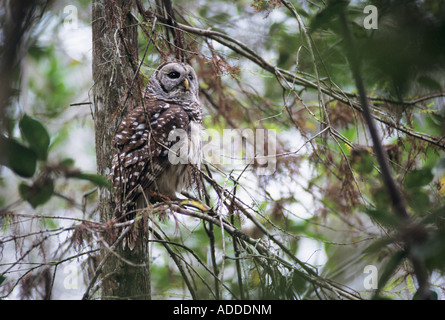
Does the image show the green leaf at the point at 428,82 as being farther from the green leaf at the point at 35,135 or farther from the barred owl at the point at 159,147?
the barred owl at the point at 159,147

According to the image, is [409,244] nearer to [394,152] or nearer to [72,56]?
[394,152]

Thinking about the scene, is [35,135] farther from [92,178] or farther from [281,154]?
[281,154]

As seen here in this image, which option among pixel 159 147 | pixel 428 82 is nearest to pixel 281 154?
pixel 159 147

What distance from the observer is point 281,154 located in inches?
96.1

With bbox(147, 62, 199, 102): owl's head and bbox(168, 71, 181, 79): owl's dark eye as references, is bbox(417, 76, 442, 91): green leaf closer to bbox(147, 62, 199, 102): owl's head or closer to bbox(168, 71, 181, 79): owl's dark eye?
bbox(147, 62, 199, 102): owl's head

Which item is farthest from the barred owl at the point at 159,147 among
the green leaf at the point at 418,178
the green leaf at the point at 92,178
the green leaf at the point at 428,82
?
the green leaf at the point at 428,82

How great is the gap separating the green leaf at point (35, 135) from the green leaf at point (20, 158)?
15mm

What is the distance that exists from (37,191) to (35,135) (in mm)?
134

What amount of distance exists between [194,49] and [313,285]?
226cm

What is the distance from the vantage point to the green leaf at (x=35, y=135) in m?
1.00

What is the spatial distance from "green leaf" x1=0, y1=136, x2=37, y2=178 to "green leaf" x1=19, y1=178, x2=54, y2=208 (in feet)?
0.11

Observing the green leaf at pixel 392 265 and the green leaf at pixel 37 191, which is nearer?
the green leaf at pixel 392 265

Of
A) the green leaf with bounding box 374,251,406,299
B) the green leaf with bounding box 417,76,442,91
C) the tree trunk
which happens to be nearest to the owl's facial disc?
the tree trunk
